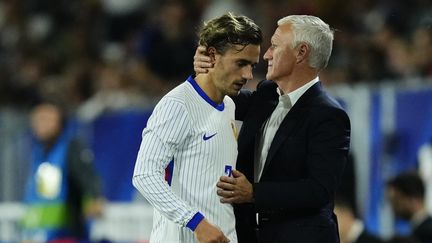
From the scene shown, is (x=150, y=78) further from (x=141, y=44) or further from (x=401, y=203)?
(x=401, y=203)

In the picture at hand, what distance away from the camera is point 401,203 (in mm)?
8273

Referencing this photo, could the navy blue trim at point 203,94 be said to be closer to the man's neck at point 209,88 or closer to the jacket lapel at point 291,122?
the man's neck at point 209,88

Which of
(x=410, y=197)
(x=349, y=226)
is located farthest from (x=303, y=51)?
(x=410, y=197)

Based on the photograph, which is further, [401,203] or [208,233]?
[401,203]

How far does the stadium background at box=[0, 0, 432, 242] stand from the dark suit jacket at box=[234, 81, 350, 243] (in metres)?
3.80

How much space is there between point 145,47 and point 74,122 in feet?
6.39

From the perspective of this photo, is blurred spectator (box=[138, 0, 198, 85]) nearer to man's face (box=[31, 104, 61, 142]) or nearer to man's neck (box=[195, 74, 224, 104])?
man's face (box=[31, 104, 61, 142])

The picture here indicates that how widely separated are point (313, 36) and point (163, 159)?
0.97 meters

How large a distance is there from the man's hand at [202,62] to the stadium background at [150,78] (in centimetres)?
409

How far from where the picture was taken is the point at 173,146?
5227 mm

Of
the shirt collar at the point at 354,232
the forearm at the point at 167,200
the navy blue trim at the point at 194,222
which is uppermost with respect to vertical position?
the forearm at the point at 167,200

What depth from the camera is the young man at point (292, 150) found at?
212 inches

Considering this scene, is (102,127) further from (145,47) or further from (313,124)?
(313,124)

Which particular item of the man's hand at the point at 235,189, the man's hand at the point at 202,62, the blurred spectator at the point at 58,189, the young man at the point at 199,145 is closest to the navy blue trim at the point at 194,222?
the young man at the point at 199,145
